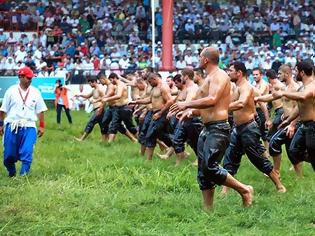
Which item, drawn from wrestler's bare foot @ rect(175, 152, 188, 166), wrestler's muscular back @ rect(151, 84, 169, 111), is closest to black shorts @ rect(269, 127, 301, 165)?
wrestler's bare foot @ rect(175, 152, 188, 166)

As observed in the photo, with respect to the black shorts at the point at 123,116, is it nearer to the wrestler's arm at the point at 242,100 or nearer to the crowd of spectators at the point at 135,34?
the wrestler's arm at the point at 242,100

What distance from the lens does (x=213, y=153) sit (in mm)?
9141

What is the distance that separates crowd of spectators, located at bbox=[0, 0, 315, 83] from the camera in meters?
30.0

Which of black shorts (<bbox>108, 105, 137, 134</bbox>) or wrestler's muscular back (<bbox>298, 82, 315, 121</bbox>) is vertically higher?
wrestler's muscular back (<bbox>298, 82, 315, 121</bbox>)

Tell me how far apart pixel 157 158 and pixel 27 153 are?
4.19 meters

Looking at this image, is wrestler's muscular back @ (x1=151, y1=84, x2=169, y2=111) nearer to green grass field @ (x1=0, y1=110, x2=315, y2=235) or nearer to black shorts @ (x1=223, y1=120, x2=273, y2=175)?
green grass field @ (x1=0, y1=110, x2=315, y2=235)

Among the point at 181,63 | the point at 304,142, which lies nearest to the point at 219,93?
the point at 304,142

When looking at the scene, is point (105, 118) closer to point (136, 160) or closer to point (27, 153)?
point (136, 160)

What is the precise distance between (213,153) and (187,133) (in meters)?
5.14

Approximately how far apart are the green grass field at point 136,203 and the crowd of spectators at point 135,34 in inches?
609

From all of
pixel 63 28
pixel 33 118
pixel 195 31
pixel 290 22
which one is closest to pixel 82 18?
pixel 63 28

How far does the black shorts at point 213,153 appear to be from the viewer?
9.16 m

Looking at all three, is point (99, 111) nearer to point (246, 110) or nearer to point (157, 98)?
point (157, 98)

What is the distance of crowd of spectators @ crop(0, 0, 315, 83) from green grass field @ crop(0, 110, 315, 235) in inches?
609
